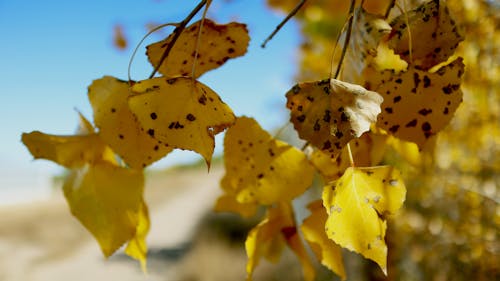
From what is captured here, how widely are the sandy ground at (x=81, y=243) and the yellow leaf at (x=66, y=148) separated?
2296 mm

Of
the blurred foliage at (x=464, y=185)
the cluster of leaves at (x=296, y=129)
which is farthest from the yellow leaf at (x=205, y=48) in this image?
the blurred foliage at (x=464, y=185)

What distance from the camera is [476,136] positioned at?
155cm

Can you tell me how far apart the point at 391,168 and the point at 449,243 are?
1.40 m

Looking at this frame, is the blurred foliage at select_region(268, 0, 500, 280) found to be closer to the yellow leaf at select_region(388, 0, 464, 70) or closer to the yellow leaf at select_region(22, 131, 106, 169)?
the yellow leaf at select_region(388, 0, 464, 70)

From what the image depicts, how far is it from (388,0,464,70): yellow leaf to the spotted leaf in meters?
0.02

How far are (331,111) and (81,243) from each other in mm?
4127

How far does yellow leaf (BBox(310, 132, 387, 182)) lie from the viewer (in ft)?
1.53

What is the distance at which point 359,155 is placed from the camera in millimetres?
483

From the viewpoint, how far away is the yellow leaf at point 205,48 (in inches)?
17.1

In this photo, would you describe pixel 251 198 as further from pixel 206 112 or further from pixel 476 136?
pixel 476 136

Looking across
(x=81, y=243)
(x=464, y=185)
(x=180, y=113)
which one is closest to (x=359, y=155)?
(x=180, y=113)

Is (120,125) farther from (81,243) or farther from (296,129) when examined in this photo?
(81,243)

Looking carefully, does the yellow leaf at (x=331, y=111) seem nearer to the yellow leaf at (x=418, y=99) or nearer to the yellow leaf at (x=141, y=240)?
the yellow leaf at (x=418, y=99)

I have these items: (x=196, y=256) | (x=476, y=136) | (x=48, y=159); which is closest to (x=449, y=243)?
(x=476, y=136)
